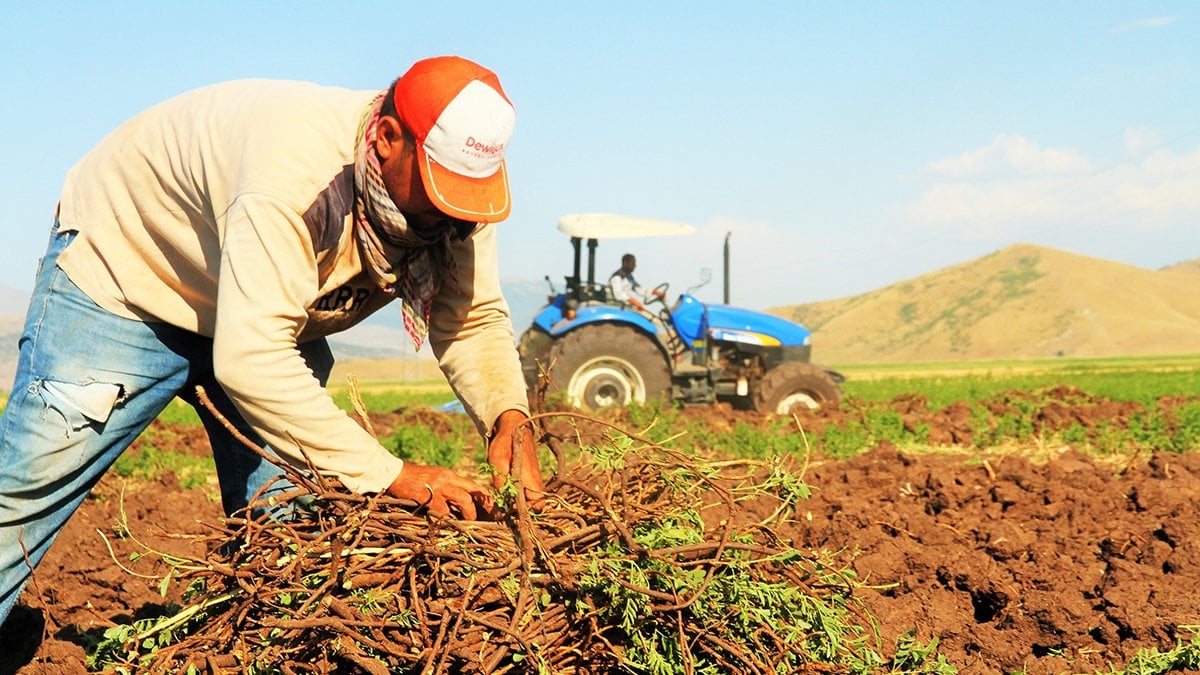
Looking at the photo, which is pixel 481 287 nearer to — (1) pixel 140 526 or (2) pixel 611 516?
(2) pixel 611 516

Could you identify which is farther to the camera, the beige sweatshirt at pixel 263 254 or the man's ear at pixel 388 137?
the man's ear at pixel 388 137

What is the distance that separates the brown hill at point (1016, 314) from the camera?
261ft

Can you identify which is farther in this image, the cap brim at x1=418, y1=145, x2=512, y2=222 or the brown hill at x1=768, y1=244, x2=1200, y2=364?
the brown hill at x1=768, y1=244, x2=1200, y2=364

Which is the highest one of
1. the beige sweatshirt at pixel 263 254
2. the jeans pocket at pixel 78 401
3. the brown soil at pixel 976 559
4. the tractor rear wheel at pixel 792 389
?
the beige sweatshirt at pixel 263 254

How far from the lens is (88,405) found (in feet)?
10.2

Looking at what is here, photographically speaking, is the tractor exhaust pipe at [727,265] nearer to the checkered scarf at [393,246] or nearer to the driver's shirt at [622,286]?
the driver's shirt at [622,286]

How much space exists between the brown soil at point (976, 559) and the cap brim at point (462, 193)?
98cm

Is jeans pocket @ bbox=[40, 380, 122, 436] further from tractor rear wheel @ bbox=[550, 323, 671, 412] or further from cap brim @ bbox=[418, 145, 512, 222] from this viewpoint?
tractor rear wheel @ bbox=[550, 323, 671, 412]

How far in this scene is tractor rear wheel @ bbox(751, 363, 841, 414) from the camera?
13.3 meters

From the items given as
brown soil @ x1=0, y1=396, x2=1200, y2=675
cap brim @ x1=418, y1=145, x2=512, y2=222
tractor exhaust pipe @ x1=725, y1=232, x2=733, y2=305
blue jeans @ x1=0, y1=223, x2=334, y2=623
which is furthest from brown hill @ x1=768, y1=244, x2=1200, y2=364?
blue jeans @ x1=0, y1=223, x2=334, y2=623

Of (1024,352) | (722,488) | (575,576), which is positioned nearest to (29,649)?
(575,576)

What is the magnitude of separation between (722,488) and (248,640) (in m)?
1.22

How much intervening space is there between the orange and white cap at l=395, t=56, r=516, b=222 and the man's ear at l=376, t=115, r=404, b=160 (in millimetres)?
31

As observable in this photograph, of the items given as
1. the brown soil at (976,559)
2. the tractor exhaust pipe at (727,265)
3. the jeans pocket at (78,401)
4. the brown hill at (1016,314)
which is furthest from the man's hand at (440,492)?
the brown hill at (1016,314)
